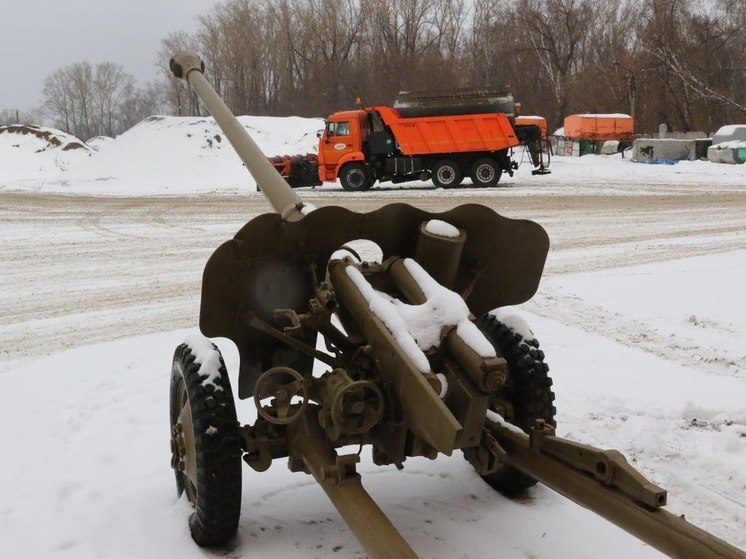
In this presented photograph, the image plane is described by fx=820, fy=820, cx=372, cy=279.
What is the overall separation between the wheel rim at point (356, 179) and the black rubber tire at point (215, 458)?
803 inches

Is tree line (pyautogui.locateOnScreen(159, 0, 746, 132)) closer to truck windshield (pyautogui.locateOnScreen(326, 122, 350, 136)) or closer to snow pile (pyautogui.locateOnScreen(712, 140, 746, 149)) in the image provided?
snow pile (pyautogui.locateOnScreen(712, 140, 746, 149))

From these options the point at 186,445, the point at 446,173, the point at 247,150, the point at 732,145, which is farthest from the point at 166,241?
the point at 732,145

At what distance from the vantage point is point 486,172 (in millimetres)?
22922

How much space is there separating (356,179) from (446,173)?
259 centimetres

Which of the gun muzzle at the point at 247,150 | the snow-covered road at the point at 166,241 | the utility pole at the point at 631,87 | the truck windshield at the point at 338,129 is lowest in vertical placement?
the snow-covered road at the point at 166,241

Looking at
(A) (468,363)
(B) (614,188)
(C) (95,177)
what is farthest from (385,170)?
(A) (468,363)

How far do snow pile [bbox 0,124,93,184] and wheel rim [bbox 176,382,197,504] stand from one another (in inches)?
1461

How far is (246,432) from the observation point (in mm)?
3197

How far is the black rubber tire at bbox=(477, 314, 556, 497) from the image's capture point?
138 inches

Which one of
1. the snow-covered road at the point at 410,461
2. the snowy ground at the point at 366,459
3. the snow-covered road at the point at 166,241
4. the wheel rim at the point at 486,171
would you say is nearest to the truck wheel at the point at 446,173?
the wheel rim at the point at 486,171

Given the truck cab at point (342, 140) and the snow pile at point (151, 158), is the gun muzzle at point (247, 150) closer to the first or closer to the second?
the truck cab at point (342, 140)

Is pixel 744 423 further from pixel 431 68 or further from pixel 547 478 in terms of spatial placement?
pixel 431 68

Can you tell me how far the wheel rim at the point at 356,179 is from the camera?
76.7 feet

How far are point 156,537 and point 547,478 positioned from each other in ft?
5.40
